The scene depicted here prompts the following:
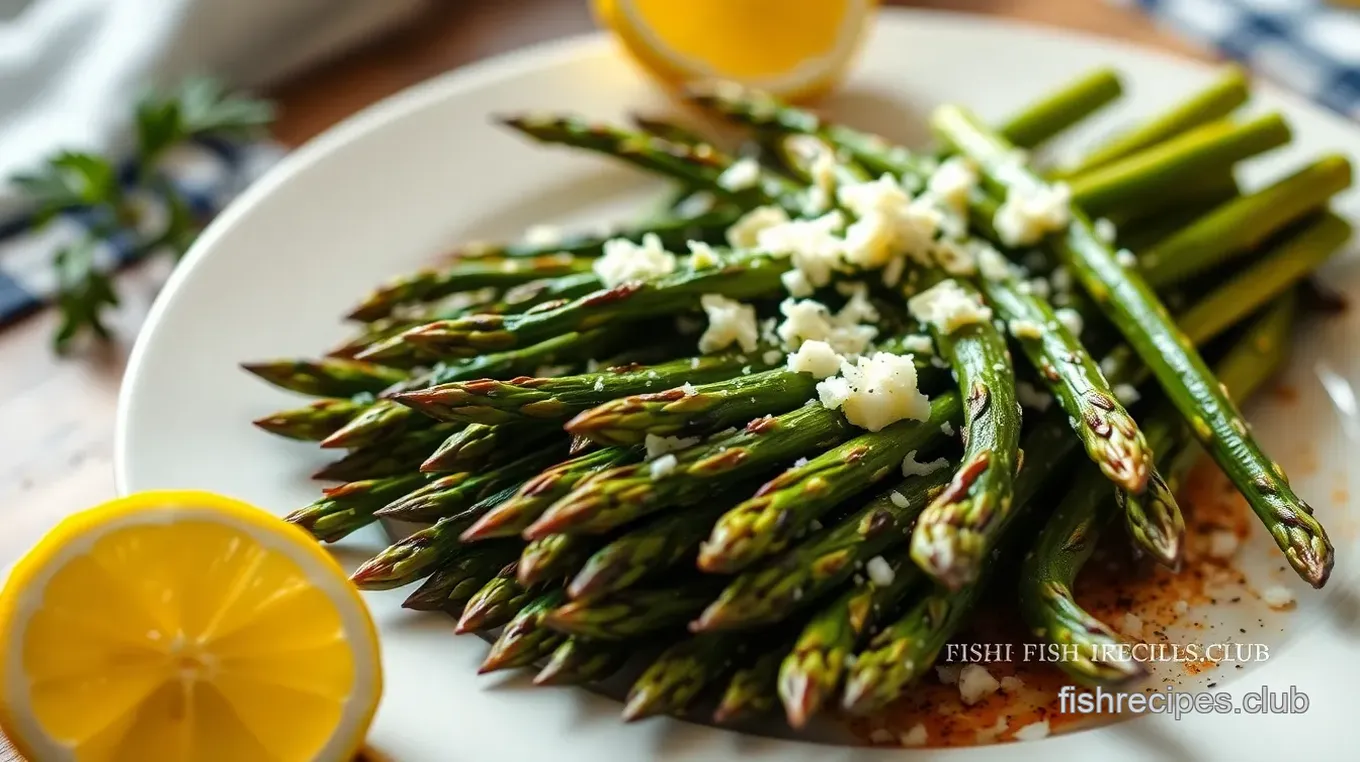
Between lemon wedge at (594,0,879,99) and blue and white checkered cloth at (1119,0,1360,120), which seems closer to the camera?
lemon wedge at (594,0,879,99)

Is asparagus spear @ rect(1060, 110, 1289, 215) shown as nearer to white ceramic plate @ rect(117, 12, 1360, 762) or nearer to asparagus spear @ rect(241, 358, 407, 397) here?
white ceramic plate @ rect(117, 12, 1360, 762)

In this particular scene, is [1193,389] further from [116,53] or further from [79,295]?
[116,53]

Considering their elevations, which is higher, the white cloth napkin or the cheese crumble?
the white cloth napkin

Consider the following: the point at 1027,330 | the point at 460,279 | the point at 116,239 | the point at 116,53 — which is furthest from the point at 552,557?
the point at 116,53

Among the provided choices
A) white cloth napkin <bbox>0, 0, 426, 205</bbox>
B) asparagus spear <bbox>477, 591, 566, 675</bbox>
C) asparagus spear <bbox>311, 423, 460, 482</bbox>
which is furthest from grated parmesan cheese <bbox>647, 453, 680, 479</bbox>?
white cloth napkin <bbox>0, 0, 426, 205</bbox>

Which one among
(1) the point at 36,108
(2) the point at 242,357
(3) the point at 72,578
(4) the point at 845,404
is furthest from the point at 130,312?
(4) the point at 845,404

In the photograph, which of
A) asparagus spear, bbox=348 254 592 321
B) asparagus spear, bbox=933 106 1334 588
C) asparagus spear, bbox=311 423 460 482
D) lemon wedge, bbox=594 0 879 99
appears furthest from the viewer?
lemon wedge, bbox=594 0 879 99
